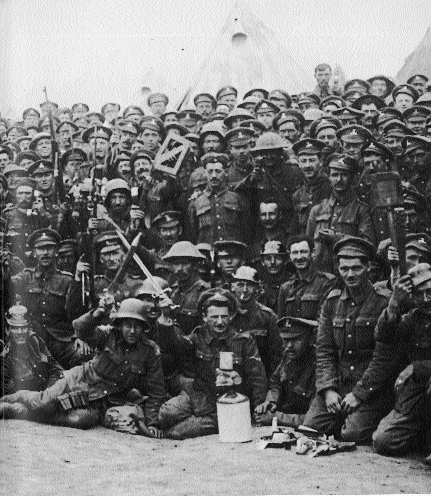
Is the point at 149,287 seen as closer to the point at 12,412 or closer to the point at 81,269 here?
the point at 81,269

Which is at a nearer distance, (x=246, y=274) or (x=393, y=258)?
(x=393, y=258)

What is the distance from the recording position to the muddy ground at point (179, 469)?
255 inches

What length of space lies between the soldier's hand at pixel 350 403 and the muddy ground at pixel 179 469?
309 millimetres

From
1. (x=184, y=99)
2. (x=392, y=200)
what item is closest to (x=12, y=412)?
(x=392, y=200)

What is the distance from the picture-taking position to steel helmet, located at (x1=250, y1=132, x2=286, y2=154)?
7.84 meters

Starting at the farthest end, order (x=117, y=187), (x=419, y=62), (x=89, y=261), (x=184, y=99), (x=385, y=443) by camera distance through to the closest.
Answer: (x=184, y=99) < (x=419, y=62) < (x=117, y=187) < (x=89, y=261) < (x=385, y=443)

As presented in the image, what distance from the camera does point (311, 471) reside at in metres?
6.55

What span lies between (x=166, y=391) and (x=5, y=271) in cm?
171

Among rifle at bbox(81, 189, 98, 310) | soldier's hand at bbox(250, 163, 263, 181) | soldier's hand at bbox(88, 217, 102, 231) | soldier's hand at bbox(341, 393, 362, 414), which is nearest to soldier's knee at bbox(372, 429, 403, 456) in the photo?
soldier's hand at bbox(341, 393, 362, 414)

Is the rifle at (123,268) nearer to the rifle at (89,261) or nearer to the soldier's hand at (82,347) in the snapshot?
the rifle at (89,261)

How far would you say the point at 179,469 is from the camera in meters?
6.69

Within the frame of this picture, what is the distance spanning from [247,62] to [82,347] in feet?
12.7

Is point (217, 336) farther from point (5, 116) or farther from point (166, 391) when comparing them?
point (5, 116)

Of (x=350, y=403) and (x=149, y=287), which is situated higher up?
(x=149, y=287)
